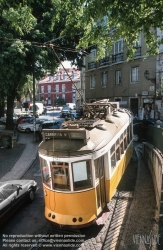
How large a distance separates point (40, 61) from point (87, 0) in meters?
12.7

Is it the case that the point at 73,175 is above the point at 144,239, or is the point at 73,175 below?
above

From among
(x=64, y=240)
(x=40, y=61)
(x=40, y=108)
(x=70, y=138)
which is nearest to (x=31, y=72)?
(x=40, y=61)

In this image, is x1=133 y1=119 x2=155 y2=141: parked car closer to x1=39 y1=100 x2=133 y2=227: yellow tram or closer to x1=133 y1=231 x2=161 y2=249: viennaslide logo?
x1=39 y1=100 x2=133 y2=227: yellow tram

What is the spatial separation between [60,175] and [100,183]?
1292 mm

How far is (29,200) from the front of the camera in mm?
9406

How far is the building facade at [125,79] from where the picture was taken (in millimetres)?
24369

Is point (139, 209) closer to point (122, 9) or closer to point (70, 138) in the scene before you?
point (70, 138)

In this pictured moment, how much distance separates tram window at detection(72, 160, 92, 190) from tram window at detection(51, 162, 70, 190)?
23cm

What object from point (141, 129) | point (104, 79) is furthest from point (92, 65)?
point (141, 129)

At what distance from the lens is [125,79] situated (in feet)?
89.5

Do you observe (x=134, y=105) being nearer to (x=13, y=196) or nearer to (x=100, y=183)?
(x=13, y=196)

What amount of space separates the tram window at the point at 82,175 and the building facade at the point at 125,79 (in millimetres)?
17683

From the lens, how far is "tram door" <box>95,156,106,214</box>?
262 inches

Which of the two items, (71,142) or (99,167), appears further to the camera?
(99,167)
